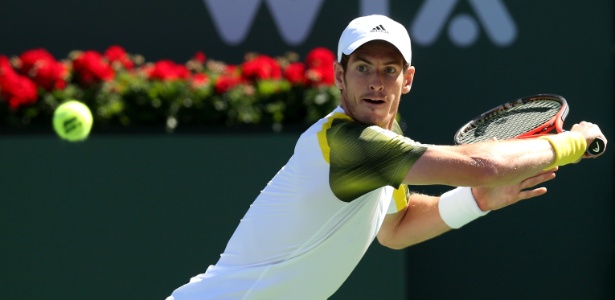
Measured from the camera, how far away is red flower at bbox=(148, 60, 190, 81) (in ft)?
20.7

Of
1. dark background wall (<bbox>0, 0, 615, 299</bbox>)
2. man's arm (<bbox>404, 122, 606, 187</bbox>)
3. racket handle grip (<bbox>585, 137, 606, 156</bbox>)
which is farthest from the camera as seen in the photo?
dark background wall (<bbox>0, 0, 615, 299</bbox>)

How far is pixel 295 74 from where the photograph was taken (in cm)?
633

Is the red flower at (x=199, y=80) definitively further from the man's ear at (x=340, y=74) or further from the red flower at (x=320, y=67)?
the man's ear at (x=340, y=74)

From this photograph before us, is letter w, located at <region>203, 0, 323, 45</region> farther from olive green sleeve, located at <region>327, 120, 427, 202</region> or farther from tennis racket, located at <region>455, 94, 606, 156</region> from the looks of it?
olive green sleeve, located at <region>327, 120, 427, 202</region>

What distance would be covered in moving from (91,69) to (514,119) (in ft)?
9.42

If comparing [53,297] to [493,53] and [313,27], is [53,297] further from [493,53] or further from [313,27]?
[493,53]

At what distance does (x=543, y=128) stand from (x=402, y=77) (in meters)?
0.56

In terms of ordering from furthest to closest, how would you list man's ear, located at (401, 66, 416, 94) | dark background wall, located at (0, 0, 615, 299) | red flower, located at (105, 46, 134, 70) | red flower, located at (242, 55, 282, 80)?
dark background wall, located at (0, 0, 615, 299), red flower, located at (105, 46, 134, 70), red flower, located at (242, 55, 282, 80), man's ear, located at (401, 66, 416, 94)

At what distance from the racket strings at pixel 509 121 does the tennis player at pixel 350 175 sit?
1.15 feet

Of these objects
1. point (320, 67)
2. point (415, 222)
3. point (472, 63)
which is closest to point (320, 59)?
point (320, 67)

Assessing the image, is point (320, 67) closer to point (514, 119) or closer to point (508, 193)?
point (514, 119)

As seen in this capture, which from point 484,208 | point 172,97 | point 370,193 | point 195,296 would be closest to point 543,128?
point 484,208

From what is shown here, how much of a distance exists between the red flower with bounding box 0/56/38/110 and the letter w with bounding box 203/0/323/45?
140 centimetres

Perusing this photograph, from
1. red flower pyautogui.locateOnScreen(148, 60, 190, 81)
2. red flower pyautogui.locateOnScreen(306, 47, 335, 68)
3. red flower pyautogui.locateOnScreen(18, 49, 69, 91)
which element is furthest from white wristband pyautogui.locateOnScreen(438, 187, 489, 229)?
red flower pyautogui.locateOnScreen(18, 49, 69, 91)
